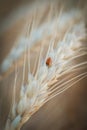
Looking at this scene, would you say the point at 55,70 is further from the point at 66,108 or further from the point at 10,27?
the point at 10,27

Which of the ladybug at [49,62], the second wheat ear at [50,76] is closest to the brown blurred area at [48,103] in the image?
the second wheat ear at [50,76]

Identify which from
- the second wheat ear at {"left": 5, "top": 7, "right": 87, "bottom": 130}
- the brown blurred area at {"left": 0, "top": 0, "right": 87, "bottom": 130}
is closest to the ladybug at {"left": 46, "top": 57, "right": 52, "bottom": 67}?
the second wheat ear at {"left": 5, "top": 7, "right": 87, "bottom": 130}

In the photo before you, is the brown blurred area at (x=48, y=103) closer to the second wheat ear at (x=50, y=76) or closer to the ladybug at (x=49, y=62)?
the second wheat ear at (x=50, y=76)

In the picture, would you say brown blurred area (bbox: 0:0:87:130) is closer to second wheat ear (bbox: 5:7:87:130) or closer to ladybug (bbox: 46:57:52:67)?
second wheat ear (bbox: 5:7:87:130)

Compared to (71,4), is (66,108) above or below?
below

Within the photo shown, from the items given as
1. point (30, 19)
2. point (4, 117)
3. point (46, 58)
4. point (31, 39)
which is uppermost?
point (30, 19)

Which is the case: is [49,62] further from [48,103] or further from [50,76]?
[48,103]

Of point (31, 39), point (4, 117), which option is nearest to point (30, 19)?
point (31, 39)
